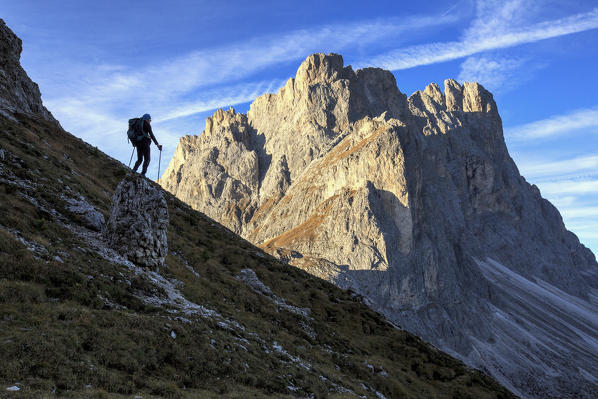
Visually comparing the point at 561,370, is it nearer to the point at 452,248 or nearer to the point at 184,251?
the point at 452,248

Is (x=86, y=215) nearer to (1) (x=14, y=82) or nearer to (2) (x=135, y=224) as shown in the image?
(2) (x=135, y=224)

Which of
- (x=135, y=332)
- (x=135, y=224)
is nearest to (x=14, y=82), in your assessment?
(x=135, y=224)

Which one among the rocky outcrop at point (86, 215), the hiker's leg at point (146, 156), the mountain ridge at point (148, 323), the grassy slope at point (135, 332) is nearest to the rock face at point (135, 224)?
the mountain ridge at point (148, 323)

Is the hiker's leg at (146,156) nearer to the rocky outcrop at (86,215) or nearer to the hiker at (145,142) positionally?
the hiker at (145,142)

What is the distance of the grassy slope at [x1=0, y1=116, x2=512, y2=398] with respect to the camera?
38.3ft

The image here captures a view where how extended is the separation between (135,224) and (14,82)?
37054 mm

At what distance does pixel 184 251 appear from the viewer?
31.3 meters

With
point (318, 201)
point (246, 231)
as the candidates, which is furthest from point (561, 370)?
point (246, 231)

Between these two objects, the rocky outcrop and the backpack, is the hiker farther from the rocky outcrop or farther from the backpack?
the rocky outcrop

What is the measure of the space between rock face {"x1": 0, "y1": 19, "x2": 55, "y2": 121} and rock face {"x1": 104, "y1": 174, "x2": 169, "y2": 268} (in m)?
27.1

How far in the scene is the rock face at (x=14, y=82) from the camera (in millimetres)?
43438

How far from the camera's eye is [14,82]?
46.5 meters

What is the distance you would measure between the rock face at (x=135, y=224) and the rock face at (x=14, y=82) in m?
27.1

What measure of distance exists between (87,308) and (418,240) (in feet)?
449
